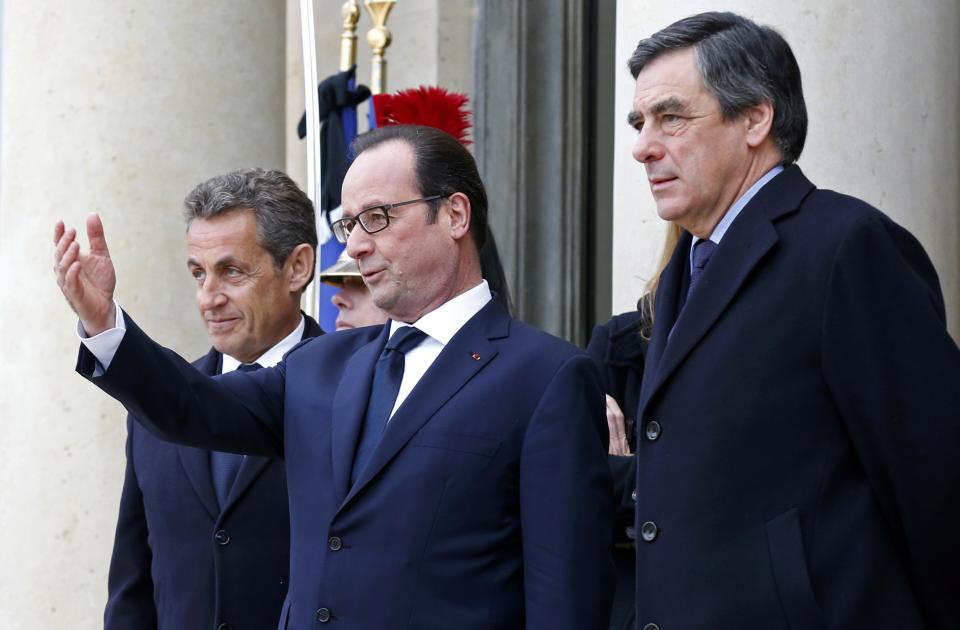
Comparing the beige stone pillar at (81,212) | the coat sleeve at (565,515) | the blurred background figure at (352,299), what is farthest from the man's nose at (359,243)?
the beige stone pillar at (81,212)

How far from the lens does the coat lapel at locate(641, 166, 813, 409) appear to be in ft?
9.20

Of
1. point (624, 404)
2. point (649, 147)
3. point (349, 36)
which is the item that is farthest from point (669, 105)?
point (349, 36)

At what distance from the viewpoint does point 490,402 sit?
3.09 m

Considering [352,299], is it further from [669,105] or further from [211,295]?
[669,105]

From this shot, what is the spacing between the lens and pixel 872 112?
4.36 m

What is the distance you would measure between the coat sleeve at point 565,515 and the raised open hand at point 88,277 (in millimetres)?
854

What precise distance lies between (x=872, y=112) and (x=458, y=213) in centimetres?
154

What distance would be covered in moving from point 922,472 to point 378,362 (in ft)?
3.86

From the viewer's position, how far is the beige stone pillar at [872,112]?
14.2ft

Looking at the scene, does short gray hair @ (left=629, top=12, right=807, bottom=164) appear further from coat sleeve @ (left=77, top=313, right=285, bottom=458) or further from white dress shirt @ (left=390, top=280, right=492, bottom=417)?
coat sleeve @ (left=77, top=313, right=285, bottom=458)

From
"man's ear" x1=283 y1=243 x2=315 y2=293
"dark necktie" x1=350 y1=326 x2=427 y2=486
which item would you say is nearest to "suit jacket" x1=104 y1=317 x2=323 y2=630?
"man's ear" x1=283 y1=243 x2=315 y2=293

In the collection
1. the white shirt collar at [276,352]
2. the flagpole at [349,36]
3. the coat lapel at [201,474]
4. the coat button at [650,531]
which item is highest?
Result: the flagpole at [349,36]

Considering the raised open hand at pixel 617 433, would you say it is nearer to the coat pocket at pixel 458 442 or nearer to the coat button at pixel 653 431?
the coat pocket at pixel 458 442

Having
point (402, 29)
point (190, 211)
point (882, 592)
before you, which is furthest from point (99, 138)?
point (882, 592)
